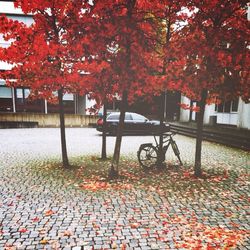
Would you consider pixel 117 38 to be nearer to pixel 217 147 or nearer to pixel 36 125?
pixel 217 147

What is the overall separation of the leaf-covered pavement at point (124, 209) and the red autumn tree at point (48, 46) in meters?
3.10

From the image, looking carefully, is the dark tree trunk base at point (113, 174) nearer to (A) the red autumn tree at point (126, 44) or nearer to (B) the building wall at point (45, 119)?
(A) the red autumn tree at point (126, 44)

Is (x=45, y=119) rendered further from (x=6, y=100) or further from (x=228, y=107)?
(x=228, y=107)

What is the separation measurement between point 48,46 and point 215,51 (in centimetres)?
477

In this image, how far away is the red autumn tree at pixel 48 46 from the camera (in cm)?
746

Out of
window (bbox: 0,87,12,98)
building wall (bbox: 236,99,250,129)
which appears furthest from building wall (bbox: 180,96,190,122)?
window (bbox: 0,87,12,98)

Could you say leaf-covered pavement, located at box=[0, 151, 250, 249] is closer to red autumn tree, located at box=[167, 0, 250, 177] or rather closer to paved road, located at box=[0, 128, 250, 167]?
paved road, located at box=[0, 128, 250, 167]

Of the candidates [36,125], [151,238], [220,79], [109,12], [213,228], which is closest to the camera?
[151,238]

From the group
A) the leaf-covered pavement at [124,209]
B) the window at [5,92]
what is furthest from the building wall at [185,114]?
the window at [5,92]

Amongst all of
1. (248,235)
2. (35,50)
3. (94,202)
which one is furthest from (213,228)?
(35,50)

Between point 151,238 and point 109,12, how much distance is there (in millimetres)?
5579

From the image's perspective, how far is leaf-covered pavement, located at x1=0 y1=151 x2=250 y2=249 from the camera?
14.1 ft

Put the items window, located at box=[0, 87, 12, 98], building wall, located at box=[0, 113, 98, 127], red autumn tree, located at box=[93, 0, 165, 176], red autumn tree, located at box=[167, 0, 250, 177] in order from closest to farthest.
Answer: red autumn tree, located at box=[93, 0, 165, 176] → red autumn tree, located at box=[167, 0, 250, 177] → building wall, located at box=[0, 113, 98, 127] → window, located at box=[0, 87, 12, 98]

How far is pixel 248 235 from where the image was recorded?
450cm
